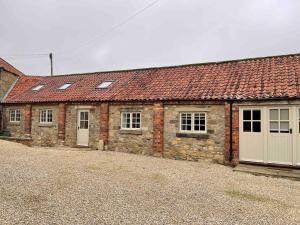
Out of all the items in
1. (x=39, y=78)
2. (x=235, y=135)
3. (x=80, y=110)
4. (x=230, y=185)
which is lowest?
(x=230, y=185)

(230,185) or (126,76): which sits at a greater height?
(126,76)

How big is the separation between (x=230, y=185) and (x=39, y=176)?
6.18 meters

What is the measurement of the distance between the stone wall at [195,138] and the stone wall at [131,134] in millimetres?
982

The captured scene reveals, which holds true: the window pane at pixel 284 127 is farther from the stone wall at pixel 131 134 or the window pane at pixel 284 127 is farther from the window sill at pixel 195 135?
the stone wall at pixel 131 134

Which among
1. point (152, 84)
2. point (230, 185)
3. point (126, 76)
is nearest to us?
point (230, 185)

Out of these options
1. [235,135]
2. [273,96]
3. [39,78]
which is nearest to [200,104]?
[235,135]

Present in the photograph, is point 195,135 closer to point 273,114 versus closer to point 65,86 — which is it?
point 273,114

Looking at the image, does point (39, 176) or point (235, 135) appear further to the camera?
point (235, 135)

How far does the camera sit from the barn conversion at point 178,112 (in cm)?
1012

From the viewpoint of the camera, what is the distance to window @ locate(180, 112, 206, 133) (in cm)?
1180

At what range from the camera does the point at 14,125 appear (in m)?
17.9

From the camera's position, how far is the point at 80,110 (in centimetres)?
1536

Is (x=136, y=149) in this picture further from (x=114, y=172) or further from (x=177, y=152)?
(x=114, y=172)

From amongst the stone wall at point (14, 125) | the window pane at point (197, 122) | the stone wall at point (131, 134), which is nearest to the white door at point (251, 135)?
the window pane at point (197, 122)
